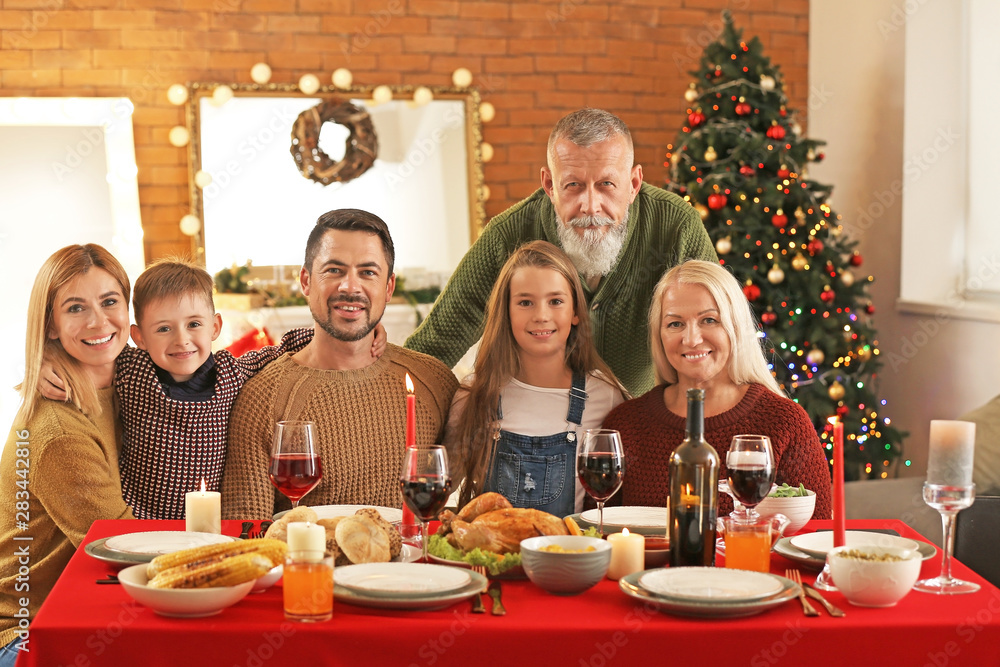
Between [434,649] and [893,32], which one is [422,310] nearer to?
[893,32]

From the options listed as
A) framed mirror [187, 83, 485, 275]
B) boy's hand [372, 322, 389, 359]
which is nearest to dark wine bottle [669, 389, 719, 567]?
boy's hand [372, 322, 389, 359]

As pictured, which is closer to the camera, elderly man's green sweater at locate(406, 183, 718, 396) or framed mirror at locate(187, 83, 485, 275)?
elderly man's green sweater at locate(406, 183, 718, 396)

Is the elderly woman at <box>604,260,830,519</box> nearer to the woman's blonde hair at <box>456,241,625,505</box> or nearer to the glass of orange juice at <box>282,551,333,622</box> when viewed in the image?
the woman's blonde hair at <box>456,241,625,505</box>

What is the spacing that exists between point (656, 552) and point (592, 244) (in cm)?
128

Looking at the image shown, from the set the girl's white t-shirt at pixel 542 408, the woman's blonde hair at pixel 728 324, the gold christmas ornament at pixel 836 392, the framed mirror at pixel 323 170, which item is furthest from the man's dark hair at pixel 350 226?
the framed mirror at pixel 323 170

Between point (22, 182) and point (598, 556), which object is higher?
point (22, 182)

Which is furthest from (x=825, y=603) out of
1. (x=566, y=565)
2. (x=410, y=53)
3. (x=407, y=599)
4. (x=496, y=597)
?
(x=410, y=53)

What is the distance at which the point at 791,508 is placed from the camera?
1828mm

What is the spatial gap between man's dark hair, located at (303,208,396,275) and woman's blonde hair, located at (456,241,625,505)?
323mm

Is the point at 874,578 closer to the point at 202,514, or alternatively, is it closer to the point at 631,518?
the point at 631,518

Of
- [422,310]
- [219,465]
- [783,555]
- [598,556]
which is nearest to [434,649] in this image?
[598,556]

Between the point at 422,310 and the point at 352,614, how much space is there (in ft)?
14.4

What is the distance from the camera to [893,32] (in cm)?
531

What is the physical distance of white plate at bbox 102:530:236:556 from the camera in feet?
5.45
